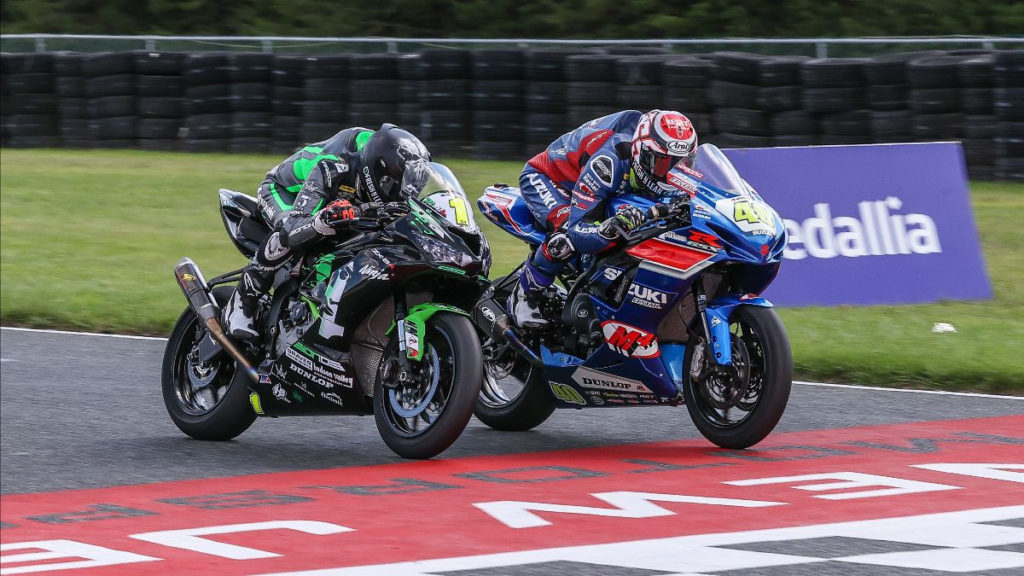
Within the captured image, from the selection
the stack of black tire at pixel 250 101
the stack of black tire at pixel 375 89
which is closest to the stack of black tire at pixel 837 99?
the stack of black tire at pixel 375 89

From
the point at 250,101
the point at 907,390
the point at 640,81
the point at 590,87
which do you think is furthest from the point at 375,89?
the point at 907,390

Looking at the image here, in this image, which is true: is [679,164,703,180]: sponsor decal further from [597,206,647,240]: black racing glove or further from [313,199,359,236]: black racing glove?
[313,199,359,236]: black racing glove

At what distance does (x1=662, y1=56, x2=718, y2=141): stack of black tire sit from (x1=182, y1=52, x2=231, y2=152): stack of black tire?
616 centimetres

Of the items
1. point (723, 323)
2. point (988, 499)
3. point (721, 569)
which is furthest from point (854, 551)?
point (723, 323)

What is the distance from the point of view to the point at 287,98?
858 inches

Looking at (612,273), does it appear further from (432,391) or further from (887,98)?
(887,98)

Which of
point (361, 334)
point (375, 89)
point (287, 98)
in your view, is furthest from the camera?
point (287, 98)

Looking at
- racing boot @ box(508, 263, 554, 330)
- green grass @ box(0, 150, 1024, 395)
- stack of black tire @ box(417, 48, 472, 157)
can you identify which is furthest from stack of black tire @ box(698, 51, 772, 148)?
racing boot @ box(508, 263, 554, 330)

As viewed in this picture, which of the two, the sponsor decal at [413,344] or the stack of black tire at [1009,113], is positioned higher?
the stack of black tire at [1009,113]

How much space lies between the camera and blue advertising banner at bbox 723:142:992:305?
472 inches

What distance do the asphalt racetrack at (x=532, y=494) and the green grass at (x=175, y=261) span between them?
0.94 meters

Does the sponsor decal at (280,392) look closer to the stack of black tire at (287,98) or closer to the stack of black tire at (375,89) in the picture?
the stack of black tire at (375,89)

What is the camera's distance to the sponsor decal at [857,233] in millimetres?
11953

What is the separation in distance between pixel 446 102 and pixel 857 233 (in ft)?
31.8
